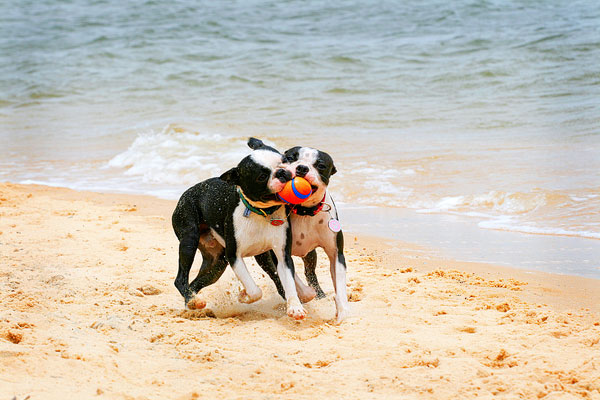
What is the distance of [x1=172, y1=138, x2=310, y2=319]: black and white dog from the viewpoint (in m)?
4.68

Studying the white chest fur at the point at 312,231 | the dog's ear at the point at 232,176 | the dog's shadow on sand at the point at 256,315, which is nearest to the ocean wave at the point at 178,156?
the dog's shadow on sand at the point at 256,315

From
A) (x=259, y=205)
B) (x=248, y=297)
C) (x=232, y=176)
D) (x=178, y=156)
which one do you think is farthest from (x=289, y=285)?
(x=178, y=156)

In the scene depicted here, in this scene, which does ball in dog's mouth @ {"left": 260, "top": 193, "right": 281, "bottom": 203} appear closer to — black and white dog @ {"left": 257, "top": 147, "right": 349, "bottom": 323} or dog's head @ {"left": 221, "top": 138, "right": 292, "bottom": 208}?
dog's head @ {"left": 221, "top": 138, "right": 292, "bottom": 208}

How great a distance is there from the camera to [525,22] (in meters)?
22.5

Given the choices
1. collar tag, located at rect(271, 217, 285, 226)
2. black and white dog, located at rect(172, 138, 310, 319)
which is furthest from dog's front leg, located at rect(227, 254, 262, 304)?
collar tag, located at rect(271, 217, 285, 226)

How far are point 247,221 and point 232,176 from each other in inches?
12.6

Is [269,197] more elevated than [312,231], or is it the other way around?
[269,197]

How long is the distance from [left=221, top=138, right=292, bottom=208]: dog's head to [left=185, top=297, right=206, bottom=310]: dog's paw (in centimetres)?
84

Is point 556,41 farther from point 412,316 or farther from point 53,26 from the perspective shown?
point 53,26

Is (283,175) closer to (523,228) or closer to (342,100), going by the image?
(523,228)

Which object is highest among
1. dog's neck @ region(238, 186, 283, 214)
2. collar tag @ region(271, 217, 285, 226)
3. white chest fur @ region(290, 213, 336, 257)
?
dog's neck @ region(238, 186, 283, 214)

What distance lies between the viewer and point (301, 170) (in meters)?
4.68

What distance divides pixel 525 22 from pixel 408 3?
20.0ft

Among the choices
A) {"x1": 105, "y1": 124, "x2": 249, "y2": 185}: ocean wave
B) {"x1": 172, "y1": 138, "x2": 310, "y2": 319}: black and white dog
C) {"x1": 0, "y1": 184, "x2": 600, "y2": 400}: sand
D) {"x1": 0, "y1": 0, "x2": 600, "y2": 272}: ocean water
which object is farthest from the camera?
{"x1": 105, "y1": 124, "x2": 249, "y2": 185}: ocean wave
